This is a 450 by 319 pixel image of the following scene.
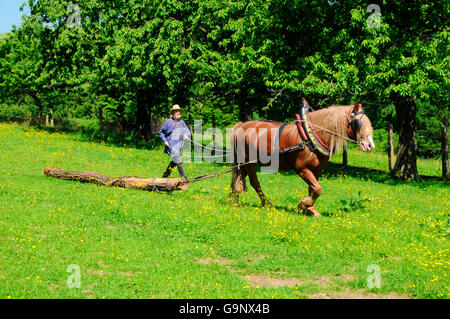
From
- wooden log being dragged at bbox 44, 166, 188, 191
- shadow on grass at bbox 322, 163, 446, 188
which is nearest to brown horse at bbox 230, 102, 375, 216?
wooden log being dragged at bbox 44, 166, 188, 191

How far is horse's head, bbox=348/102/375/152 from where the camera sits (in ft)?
32.8

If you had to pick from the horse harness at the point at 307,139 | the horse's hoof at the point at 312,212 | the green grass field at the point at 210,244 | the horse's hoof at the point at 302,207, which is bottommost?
the green grass field at the point at 210,244

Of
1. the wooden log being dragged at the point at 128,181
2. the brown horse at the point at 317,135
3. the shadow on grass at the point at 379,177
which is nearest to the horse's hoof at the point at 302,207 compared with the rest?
the brown horse at the point at 317,135

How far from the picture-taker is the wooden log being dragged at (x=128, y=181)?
42.5 feet

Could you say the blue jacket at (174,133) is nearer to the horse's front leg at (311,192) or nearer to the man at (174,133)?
the man at (174,133)

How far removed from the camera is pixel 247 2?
21.2 m

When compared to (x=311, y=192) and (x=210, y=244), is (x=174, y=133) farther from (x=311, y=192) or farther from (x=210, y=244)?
(x=210, y=244)

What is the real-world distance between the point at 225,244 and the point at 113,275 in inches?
103

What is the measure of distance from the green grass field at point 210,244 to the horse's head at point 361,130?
1964mm

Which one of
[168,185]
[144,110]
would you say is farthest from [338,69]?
[144,110]

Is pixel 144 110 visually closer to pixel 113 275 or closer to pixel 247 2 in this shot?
pixel 247 2

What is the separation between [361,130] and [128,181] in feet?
25.5

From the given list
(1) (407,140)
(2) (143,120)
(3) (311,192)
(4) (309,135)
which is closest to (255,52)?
(1) (407,140)

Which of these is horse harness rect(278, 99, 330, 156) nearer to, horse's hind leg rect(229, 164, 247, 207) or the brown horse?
the brown horse
